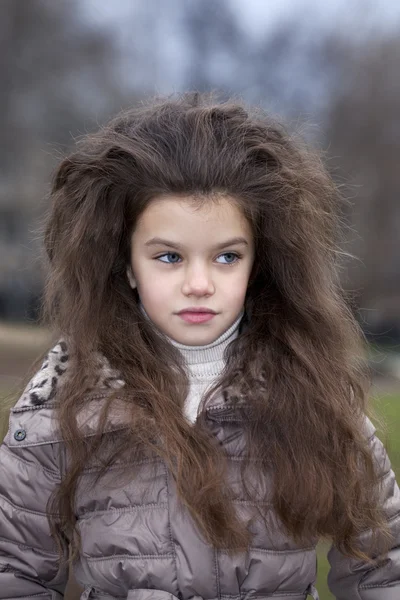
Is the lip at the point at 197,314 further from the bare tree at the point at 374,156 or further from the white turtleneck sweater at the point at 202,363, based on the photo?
the bare tree at the point at 374,156

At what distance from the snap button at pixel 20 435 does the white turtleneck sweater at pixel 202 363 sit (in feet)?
1.04

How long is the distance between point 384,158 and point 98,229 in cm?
549

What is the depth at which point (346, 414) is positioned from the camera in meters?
1.59

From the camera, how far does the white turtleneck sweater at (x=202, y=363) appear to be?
160cm

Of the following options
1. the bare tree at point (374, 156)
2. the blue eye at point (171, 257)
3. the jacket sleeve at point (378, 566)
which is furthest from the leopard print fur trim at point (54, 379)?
the bare tree at point (374, 156)

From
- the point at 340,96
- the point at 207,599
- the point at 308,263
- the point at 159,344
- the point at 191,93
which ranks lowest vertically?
the point at 207,599

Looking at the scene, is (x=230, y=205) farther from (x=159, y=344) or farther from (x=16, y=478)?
(x=16, y=478)

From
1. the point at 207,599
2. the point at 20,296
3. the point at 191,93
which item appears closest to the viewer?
the point at 207,599

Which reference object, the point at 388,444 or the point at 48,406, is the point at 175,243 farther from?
the point at 388,444

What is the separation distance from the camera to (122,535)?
147 centimetres

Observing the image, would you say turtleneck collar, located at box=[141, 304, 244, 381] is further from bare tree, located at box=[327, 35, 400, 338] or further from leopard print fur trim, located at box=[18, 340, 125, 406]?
bare tree, located at box=[327, 35, 400, 338]

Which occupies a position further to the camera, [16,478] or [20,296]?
[20,296]

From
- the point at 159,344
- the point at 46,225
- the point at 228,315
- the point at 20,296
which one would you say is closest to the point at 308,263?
the point at 228,315

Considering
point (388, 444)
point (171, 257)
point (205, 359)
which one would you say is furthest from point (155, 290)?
point (388, 444)
